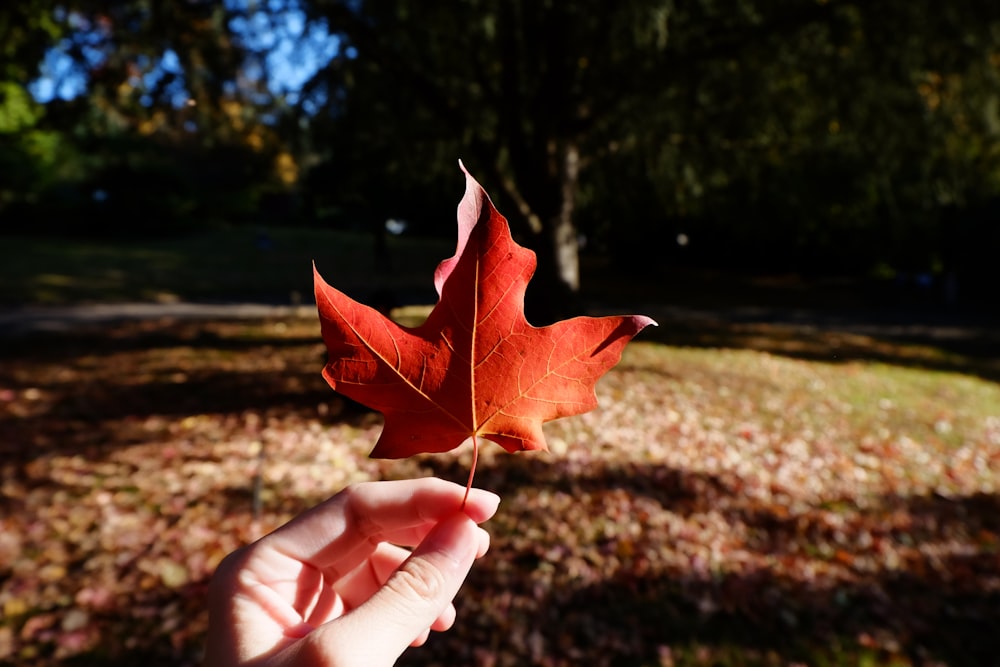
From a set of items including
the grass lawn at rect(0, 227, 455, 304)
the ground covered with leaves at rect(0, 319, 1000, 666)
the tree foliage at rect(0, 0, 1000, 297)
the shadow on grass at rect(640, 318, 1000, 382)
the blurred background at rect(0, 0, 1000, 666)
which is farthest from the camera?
the grass lawn at rect(0, 227, 455, 304)

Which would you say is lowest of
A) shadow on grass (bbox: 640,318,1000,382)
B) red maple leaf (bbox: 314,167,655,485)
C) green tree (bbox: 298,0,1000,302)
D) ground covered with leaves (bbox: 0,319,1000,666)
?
shadow on grass (bbox: 640,318,1000,382)

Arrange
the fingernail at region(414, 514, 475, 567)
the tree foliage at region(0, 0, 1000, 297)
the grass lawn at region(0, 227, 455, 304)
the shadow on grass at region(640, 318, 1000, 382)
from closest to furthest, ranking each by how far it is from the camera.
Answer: the fingernail at region(414, 514, 475, 567), the tree foliage at region(0, 0, 1000, 297), the shadow on grass at region(640, 318, 1000, 382), the grass lawn at region(0, 227, 455, 304)

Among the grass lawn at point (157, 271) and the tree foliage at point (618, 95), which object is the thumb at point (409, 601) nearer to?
the tree foliage at point (618, 95)

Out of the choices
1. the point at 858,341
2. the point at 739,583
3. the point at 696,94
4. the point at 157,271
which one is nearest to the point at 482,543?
the point at 739,583

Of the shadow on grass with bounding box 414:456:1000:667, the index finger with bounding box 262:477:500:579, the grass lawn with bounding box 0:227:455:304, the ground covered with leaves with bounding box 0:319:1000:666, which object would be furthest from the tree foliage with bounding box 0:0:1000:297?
the index finger with bounding box 262:477:500:579

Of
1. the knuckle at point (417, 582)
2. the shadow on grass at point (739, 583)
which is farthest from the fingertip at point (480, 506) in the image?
the shadow on grass at point (739, 583)

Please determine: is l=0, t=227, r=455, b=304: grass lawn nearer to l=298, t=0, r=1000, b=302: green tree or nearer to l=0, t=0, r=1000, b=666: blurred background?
l=0, t=0, r=1000, b=666: blurred background

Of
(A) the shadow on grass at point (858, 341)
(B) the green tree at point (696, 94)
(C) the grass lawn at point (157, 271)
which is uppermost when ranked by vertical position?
(B) the green tree at point (696, 94)

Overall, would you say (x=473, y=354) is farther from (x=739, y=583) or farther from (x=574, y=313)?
(x=739, y=583)
